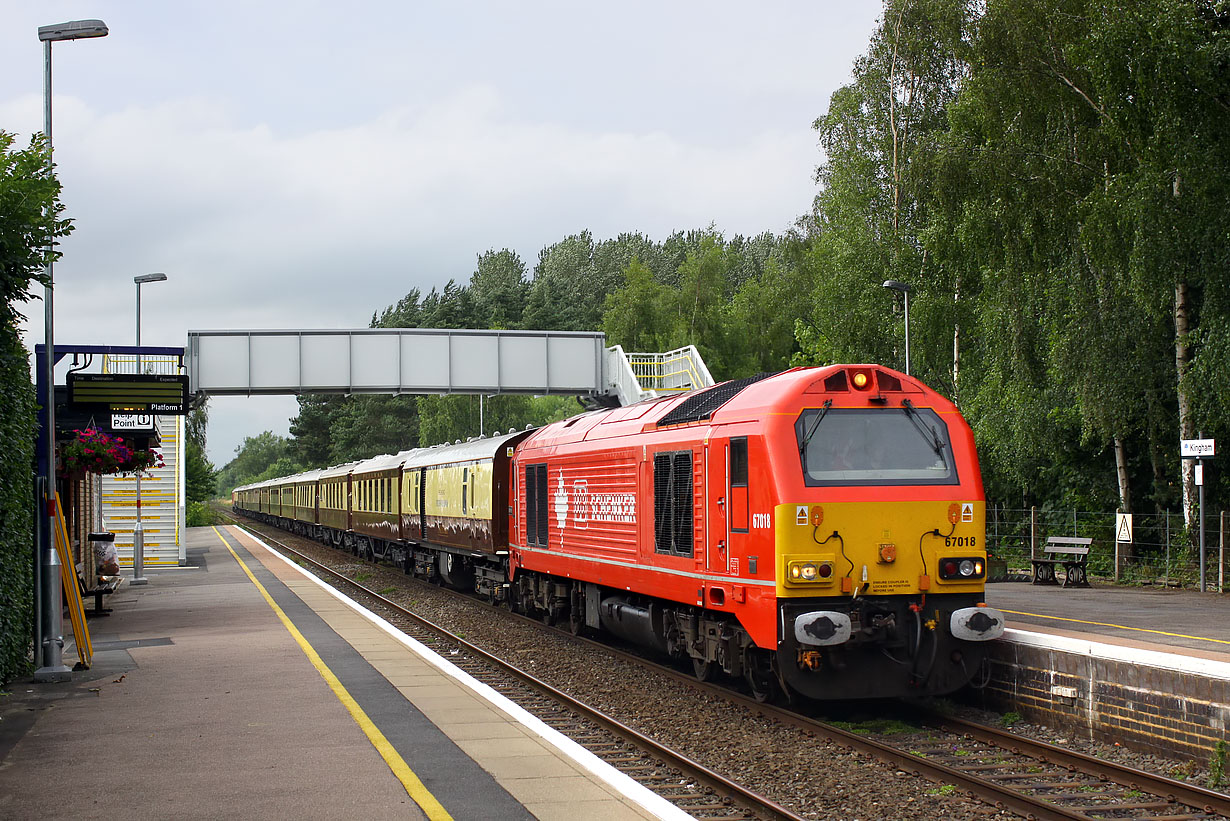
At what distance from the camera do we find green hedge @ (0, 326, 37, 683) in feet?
34.8

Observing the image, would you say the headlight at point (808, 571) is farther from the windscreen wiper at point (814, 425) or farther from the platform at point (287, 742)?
the platform at point (287, 742)

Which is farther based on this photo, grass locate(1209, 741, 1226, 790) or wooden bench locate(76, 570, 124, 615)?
wooden bench locate(76, 570, 124, 615)

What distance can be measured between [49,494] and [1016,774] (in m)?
9.83

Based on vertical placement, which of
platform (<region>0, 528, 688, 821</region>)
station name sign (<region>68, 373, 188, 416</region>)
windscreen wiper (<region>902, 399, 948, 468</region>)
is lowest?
platform (<region>0, 528, 688, 821</region>)

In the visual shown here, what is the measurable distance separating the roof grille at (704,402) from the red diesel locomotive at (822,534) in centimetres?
3

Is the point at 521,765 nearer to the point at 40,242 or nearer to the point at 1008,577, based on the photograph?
the point at 40,242

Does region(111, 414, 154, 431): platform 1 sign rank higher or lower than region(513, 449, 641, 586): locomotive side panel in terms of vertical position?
higher

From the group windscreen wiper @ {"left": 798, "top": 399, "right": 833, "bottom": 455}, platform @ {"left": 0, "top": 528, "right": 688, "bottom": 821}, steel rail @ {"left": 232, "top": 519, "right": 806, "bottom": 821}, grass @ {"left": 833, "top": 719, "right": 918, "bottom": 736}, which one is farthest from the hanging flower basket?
grass @ {"left": 833, "top": 719, "right": 918, "bottom": 736}

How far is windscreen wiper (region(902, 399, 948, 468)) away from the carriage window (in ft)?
6.89

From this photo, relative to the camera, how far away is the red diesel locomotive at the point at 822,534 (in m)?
9.67

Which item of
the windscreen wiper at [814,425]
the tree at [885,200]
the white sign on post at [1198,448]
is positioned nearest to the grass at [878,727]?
the windscreen wiper at [814,425]

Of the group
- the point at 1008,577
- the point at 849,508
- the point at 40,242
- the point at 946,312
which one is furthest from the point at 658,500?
the point at 946,312

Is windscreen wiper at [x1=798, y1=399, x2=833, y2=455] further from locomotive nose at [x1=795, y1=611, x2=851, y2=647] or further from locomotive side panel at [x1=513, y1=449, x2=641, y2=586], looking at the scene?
locomotive side panel at [x1=513, y1=449, x2=641, y2=586]

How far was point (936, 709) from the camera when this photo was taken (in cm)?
1049
